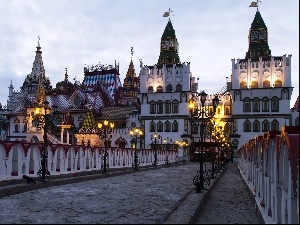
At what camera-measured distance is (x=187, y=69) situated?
64.6 meters

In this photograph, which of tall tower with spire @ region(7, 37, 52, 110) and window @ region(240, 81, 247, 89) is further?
tall tower with spire @ region(7, 37, 52, 110)

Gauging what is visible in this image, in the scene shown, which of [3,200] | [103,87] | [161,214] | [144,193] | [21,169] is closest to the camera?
[161,214]

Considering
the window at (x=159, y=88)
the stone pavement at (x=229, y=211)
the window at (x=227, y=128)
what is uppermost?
the window at (x=159, y=88)

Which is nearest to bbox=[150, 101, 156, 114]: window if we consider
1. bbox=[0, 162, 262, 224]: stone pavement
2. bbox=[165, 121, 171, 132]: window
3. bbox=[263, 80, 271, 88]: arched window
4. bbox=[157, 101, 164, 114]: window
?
bbox=[157, 101, 164, 114]: window

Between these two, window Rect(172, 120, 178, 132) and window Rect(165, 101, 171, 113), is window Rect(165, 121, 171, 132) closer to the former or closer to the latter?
window Rect(172, 120, 178, 132)

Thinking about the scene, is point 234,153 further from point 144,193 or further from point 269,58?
point 144,193

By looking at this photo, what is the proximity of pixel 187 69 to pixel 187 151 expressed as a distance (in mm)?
13392

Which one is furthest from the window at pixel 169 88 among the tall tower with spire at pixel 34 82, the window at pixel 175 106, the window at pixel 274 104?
the tall tower with spire at pixel 34 82

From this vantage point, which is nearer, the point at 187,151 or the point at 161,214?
the point at 161,214

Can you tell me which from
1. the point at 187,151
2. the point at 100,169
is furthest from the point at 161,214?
the point at 187,151

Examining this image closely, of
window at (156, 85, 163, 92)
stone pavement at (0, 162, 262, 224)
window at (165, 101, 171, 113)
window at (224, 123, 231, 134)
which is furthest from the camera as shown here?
window at (156, 85, 163, 92)

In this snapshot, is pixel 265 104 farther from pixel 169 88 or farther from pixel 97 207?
pixel 97 207

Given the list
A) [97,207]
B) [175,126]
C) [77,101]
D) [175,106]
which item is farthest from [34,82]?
[97,207]

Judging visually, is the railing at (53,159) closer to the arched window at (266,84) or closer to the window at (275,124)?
the window at (275,124)
